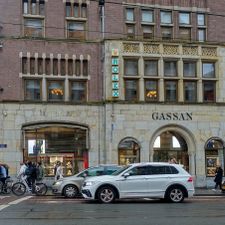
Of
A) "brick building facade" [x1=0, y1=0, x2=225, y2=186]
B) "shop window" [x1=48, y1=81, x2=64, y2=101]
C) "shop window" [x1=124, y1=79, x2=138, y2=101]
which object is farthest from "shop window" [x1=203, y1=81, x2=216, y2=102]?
"shop window" [x1=48, y1=81, x2=64, y2=101]

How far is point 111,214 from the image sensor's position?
17969 millimetres

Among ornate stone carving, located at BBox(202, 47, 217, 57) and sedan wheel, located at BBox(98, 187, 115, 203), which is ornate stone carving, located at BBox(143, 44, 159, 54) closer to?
ornate stone carving, located at BBox(202, 47, 217, 57)

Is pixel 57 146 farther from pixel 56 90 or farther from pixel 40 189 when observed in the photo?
pixel 40 189

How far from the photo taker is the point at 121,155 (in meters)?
34.8

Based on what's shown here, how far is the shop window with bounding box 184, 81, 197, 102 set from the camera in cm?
3600

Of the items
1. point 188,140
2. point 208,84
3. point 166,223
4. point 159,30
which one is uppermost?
point 159,30

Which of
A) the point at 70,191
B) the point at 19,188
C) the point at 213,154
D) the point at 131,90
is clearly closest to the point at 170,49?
the point at 131,90

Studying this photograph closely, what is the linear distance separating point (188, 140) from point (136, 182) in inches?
528

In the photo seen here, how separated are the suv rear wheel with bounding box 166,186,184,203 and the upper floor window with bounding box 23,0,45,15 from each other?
16.6 metres

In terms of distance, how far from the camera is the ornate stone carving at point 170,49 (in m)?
35.5

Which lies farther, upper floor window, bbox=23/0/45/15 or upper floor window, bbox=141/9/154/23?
upper floor window, bbox=141/9/154/23

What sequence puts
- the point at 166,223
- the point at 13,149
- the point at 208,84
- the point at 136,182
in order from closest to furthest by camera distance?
the point at 166,223 < the point at 136,182 < the point at 13,149 < the point at 208,84

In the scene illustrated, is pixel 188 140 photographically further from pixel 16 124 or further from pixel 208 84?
pixel 16 124

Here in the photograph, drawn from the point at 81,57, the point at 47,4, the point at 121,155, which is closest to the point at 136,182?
the point at 121,155
